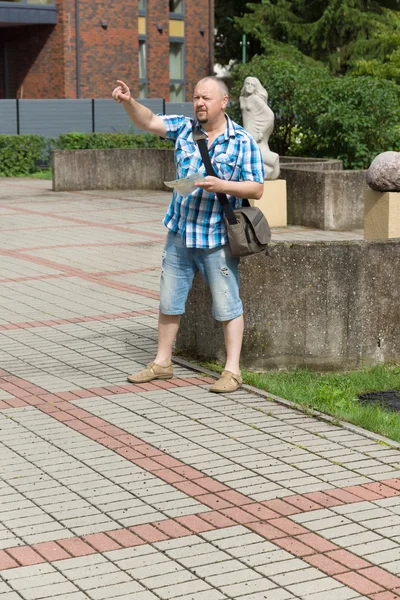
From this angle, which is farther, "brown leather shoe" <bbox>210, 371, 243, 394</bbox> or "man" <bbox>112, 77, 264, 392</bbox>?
"brown leather shoe" <bbox>210, 371, 243, 394</bbox>

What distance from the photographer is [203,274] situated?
7.20 metres

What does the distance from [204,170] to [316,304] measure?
4.54ft

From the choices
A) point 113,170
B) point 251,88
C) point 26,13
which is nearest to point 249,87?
point 251,88

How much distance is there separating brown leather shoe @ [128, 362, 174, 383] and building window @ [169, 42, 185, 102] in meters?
36.3

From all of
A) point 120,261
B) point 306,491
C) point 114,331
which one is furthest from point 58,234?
point 306,491

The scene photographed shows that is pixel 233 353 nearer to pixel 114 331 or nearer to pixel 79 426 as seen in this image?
pixel 79 426

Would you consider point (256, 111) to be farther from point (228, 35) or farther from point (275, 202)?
point (228, 35)

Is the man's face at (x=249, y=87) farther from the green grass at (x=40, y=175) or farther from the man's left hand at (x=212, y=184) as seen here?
the green grass at (x=40, y=175)

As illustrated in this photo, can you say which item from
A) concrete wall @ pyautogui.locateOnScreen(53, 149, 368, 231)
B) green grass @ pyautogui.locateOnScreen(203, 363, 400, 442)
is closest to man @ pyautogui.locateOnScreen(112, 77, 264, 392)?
green grass @ pyautogui.locateOnScreen(203, 363, 400, 442)

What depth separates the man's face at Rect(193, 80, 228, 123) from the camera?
6793 mm

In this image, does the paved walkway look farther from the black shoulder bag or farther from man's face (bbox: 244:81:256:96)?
man's face (bbox: 244:81:256:96)

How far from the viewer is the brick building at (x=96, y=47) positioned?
123 ft

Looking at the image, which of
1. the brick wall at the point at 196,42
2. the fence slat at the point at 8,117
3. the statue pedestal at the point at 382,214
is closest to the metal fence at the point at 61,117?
the fence slat at the point at 8,117

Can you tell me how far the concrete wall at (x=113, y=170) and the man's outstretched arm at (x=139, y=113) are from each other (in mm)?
16918
